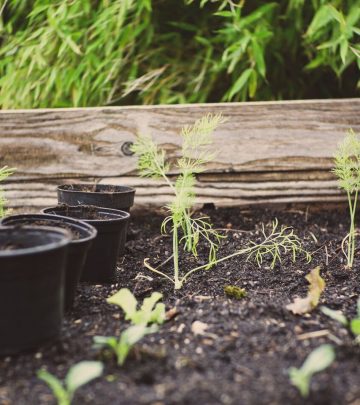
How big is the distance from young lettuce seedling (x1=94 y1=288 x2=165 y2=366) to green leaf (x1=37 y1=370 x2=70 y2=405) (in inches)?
5.4

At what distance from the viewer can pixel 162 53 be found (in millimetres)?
3203

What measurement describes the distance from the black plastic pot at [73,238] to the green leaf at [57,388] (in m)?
0.42

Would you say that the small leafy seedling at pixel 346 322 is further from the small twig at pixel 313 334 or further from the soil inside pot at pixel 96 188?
the soil inside pot at pixel 96 188

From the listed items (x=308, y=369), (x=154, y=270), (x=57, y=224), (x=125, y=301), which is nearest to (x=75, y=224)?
(x=57, y=224)

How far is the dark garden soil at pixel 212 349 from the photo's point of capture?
1.16 meters

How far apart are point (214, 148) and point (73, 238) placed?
4.08 ft

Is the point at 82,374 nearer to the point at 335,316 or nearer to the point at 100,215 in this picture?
the point at 335,316

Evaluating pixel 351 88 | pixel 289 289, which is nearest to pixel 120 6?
pixel 351 88

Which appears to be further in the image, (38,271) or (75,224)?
(75,224)

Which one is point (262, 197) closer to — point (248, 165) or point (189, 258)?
point (248, 165)

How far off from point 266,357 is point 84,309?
1.97 ft

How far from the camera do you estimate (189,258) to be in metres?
2.32

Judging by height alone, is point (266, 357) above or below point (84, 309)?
above

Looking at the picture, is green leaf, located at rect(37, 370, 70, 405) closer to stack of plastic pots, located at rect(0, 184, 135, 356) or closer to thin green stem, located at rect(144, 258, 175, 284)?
stack of plastic pots, located at rect(0, 184, 135, 356)
